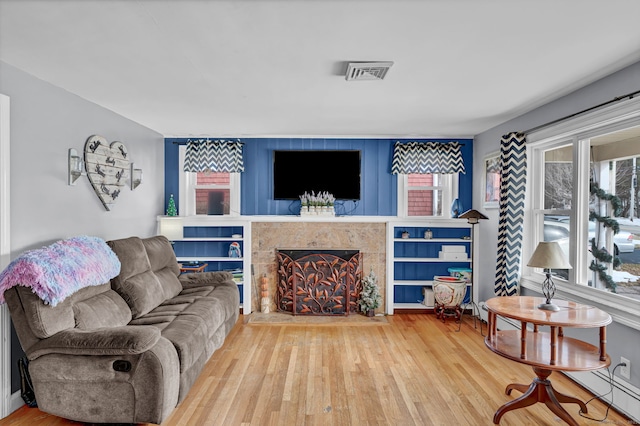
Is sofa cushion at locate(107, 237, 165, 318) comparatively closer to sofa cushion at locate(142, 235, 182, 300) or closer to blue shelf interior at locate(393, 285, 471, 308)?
sofa cushion at locate(142, 235, 182, 300)

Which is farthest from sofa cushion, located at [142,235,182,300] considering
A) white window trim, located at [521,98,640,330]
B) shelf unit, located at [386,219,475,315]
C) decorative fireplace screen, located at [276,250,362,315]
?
white window trim, located at [521,98,640,330]

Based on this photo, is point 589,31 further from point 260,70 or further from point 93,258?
point 93,258

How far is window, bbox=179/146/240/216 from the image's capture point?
17.9 feet

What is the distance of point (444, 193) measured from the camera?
5.51 meters

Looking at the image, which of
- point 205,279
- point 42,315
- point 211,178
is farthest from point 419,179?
point 42,315

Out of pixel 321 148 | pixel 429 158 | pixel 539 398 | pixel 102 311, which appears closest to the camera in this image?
pixel 539 398

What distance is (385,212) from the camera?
548 cm

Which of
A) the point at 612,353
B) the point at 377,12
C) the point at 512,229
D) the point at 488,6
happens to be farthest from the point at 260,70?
the point at 612,353

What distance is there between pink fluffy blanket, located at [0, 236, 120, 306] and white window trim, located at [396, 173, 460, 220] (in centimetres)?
366

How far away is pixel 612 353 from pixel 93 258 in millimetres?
3920

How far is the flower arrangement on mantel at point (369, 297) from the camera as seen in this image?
4.98 metres

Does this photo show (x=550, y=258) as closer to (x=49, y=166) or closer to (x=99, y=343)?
(x=99, y=343)

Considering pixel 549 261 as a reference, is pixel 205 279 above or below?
below

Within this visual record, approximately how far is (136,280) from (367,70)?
2.66 m
